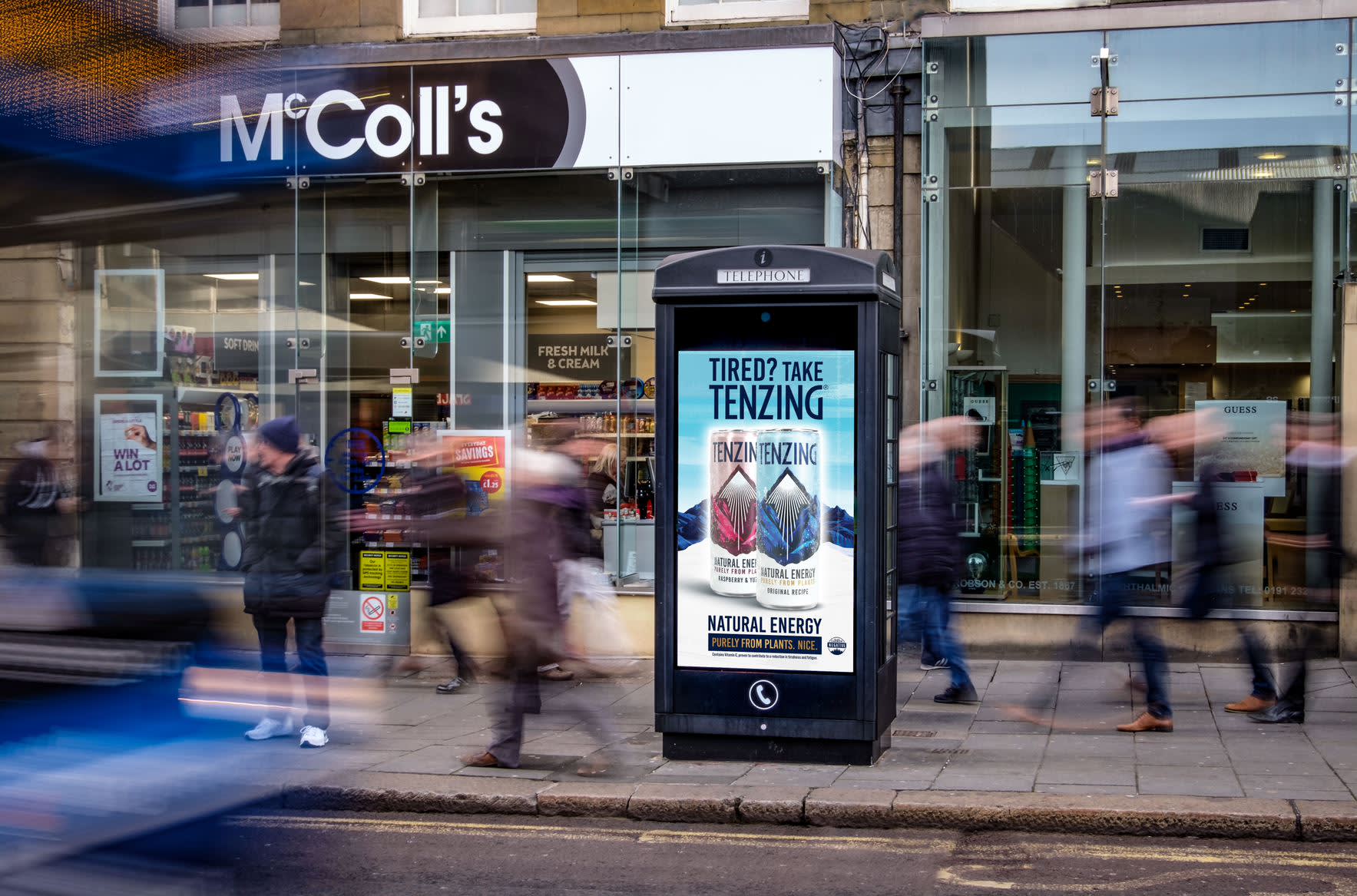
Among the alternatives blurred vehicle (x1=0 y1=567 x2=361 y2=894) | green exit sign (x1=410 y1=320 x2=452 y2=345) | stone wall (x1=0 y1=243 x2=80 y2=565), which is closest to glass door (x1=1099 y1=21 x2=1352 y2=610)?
green exit sign (x1=410 y1=320 x2=452 y2=345)

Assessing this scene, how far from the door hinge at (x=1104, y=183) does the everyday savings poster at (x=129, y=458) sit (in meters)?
8.31

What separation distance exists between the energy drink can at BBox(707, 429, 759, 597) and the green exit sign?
508 cm

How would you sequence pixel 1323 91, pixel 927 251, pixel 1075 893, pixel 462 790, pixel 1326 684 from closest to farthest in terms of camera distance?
pixel 1075 893, pixel 462 790, pixel 1326 684, pixel 1323 91, pixel 927 251

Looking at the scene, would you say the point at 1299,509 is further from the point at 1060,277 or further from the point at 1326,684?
the point at 1060,277

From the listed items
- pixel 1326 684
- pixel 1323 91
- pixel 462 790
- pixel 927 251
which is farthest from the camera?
pixel 927 251

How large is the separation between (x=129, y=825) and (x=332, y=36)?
1003 cm

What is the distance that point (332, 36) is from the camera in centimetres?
1273

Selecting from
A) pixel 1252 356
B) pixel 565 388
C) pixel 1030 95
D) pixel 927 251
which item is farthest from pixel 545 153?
pixel 1252 356

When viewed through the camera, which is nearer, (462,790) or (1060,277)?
(462,790)

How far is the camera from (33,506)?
158 inches

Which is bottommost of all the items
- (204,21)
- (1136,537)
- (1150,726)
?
(1150,726)

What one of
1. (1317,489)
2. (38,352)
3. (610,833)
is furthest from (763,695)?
(1317,489)

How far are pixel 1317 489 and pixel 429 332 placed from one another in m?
7.42

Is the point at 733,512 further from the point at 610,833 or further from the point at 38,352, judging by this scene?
the point at 38,352
